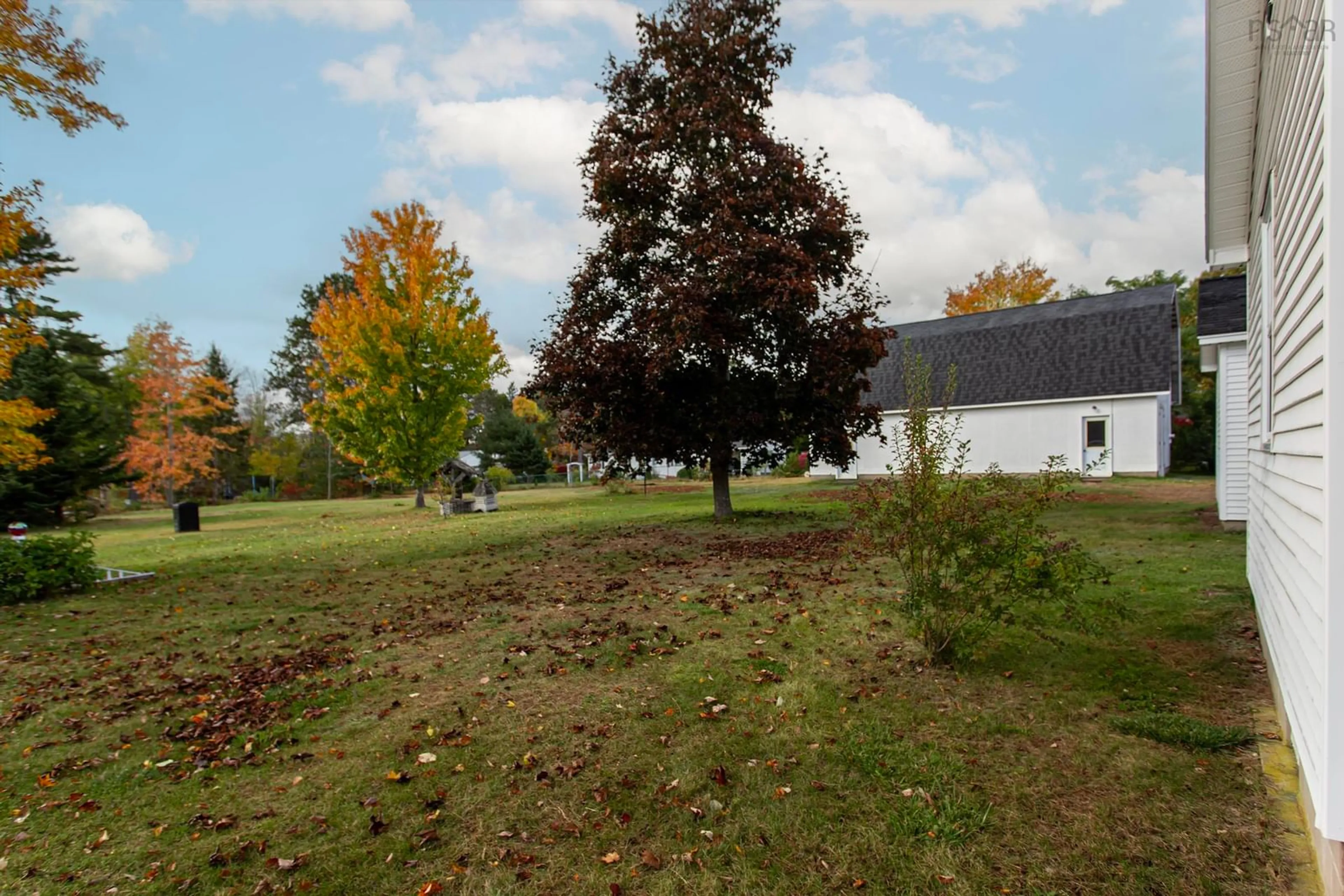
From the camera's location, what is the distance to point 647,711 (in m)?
4.68

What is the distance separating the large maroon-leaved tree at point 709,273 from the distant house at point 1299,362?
26.0 ft

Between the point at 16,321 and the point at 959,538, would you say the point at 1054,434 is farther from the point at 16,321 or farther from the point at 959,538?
the point at 16,321

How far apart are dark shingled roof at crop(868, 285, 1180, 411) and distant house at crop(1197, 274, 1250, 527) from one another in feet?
33.4

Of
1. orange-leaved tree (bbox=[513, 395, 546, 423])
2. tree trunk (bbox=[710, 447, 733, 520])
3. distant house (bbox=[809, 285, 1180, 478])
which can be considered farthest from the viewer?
orange-leaved tree (bbox=[513, 395, 546, 423])

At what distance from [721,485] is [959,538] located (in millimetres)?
10837

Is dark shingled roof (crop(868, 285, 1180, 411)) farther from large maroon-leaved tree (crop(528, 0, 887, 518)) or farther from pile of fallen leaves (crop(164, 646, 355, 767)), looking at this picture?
pile of fallen leaves (crop(164, 646, 355, 767))

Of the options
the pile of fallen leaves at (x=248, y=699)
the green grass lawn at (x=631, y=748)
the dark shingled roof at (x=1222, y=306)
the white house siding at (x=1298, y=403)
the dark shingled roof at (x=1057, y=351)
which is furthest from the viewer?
the dark shingled roof at (x=1057, y=351)

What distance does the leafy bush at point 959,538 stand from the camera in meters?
4.63

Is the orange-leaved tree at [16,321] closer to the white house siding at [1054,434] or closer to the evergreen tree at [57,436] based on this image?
the evergreen tree at [57,436]

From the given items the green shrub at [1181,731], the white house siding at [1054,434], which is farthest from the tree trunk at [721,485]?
the green shrub at [1181,731]

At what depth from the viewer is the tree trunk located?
14.9 metres

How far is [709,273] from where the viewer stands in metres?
13.2

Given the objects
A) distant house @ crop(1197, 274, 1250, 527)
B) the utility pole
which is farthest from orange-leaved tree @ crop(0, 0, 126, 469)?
the utility pole

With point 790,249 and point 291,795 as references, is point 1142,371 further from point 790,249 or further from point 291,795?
point 291,795
